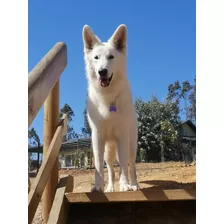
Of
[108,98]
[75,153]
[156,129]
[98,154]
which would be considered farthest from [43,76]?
[156,129]

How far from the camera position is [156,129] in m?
17.7

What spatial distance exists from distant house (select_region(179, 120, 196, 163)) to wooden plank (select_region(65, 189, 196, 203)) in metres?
11.6

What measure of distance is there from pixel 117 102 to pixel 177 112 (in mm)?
17328

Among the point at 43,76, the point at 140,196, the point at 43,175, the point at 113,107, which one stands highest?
the point at 43,76

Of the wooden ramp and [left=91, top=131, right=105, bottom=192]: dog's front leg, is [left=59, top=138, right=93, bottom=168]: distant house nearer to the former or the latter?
[left=91, top=131, right=105, bottom=192]: dog's front leg

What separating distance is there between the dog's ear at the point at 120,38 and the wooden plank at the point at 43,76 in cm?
63

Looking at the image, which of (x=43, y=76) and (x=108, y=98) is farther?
(x=108, y=98)

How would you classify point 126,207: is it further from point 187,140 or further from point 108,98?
point 187,140

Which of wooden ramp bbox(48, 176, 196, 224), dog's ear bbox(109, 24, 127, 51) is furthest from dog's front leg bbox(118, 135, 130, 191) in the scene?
dog's ear bbox(109, 24, 127, 51)

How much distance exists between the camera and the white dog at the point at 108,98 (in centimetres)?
267

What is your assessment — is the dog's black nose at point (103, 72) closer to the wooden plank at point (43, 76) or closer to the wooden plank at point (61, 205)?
the wooden plank at point (43, 76)

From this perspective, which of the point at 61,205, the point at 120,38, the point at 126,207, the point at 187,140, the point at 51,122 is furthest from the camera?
the point at 187,140

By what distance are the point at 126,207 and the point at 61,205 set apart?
45cm

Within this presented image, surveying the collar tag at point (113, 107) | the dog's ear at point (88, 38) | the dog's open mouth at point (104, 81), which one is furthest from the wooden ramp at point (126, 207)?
the dog's ear at point (88, 38)
